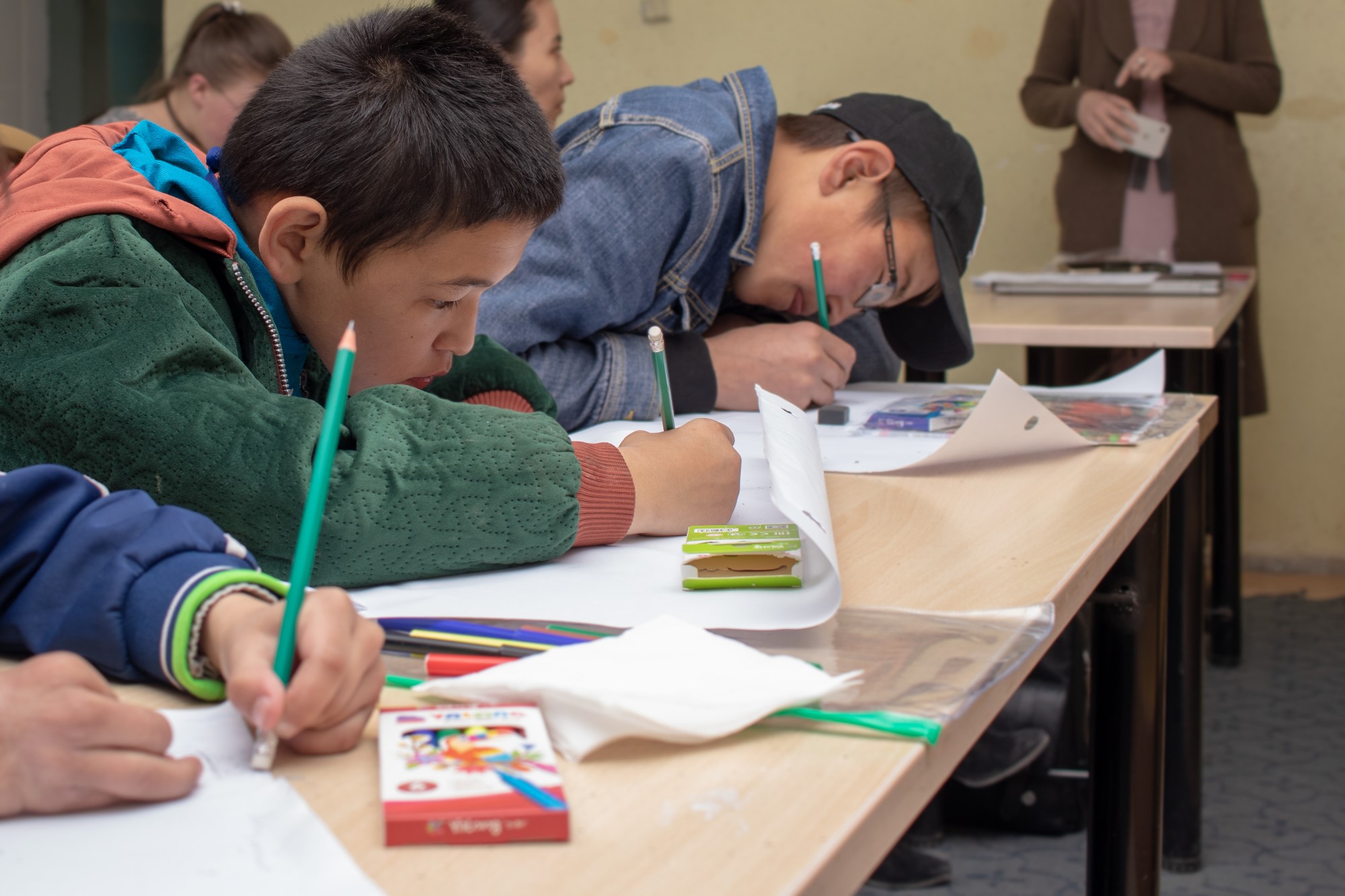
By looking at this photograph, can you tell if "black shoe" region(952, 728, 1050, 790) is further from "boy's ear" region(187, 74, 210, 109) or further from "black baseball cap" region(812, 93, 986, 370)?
"boy's ear" region(187, 74, 210, 109)

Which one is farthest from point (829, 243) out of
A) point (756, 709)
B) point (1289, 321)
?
point (1289, 321)

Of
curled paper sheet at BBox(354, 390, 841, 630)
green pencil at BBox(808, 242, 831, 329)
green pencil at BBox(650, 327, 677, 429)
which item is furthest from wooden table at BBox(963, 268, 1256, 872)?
curled paper sheet at BBox(354, 390, 841, 630)

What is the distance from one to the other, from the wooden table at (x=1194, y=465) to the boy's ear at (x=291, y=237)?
113cm

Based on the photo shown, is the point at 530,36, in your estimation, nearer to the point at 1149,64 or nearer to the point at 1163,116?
the point at 1149,64

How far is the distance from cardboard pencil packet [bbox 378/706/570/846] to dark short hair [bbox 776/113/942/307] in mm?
985

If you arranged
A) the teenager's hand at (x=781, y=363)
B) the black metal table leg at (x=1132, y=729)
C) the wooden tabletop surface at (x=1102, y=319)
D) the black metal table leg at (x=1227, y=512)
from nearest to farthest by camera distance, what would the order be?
the black metal table leg at (x=1132, y=729) < the teenager's hand at (x=781, y=363) < the wooden tabletop surface at (x=1102, y=319) < the black metal table leg at (x=1227, y=512)

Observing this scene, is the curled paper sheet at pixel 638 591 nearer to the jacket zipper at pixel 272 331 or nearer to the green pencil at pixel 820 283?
the jacket zipper at pixel 272 331

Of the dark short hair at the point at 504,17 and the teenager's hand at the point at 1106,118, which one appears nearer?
the dark short hair at the point at 504,17

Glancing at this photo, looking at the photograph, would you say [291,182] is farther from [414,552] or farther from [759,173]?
[759,173]

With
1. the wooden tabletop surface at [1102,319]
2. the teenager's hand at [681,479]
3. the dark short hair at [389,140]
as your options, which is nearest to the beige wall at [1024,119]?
the wooden tabletop surface at [1102,319]

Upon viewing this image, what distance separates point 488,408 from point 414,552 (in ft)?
0.34

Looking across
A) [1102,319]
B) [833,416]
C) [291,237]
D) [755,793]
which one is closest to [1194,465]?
[1102,319]

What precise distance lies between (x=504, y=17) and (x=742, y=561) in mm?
1868

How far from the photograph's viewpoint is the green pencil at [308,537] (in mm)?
417
